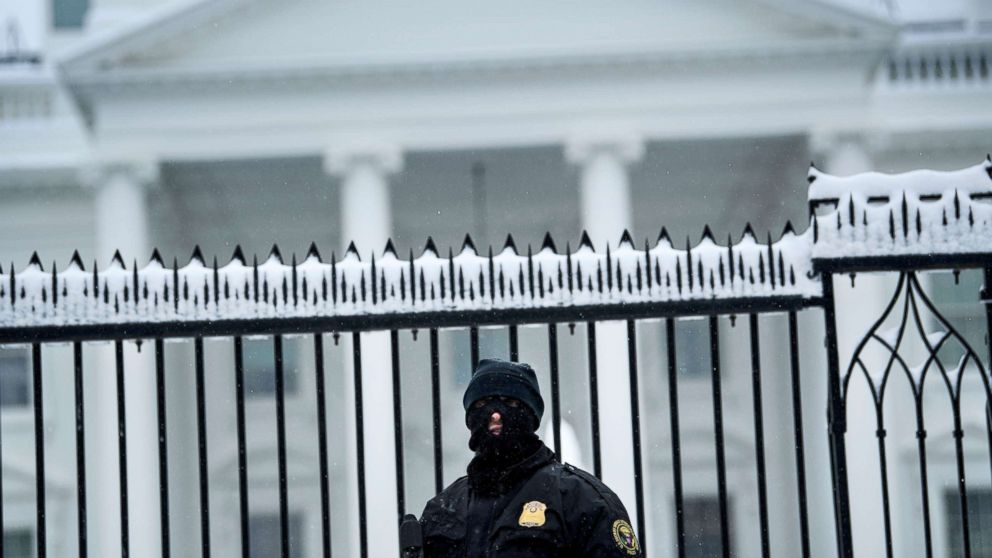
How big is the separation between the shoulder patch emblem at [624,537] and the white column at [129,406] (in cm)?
1539

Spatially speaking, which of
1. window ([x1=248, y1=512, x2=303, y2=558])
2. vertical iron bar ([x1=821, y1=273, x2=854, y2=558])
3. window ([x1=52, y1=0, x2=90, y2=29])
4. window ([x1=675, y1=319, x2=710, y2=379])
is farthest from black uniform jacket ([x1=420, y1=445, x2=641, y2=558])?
window ([x1=52, y1=0, x2=90, y2=29])

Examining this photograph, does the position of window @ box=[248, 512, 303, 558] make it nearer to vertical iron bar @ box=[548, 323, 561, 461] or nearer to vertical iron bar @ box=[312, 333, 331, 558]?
vertical iron bar @ box=[312, 333, 331, 558]

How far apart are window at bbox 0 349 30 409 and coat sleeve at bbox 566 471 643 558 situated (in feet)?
72.6

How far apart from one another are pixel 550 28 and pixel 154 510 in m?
8.55

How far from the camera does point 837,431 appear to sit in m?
4.97

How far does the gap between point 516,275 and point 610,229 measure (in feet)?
49.6

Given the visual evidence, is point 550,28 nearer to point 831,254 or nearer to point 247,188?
point 247,188

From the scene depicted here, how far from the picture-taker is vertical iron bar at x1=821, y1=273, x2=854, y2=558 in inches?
195

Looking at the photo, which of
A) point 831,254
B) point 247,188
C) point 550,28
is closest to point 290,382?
point 247,188

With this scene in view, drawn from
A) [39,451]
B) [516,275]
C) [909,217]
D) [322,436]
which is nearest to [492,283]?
[516,275]

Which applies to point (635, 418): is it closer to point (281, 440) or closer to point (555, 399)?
point (555, 399)

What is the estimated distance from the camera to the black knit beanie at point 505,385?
12.6 ft

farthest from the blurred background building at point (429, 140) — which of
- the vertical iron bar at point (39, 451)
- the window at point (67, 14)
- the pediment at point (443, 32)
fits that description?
the vertical iron bar at point (39, 451)

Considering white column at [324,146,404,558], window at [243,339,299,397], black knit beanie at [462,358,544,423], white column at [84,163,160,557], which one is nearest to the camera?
black knit beanie at [462,358,544,423]
